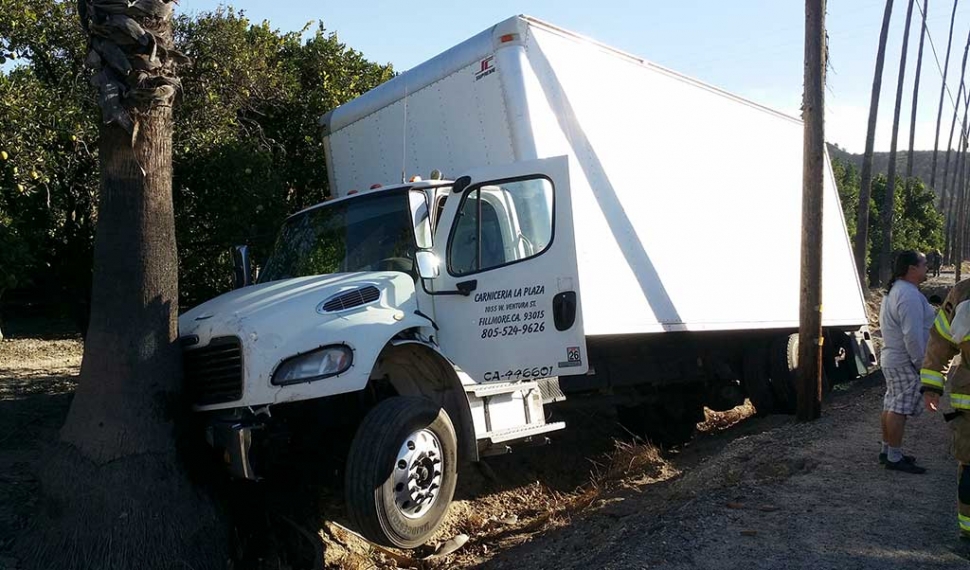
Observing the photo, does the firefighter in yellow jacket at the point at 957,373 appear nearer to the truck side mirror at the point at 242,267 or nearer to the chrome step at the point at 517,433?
the chrome step at the point at 517,433

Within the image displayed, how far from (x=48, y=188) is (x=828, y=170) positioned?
9.31 metres

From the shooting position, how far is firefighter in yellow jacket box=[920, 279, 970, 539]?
15.9 feet

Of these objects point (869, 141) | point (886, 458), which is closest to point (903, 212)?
point (869, 141)

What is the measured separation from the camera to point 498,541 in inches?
260

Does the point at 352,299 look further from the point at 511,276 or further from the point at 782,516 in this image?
the point at 782,516

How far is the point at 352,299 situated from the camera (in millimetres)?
5566

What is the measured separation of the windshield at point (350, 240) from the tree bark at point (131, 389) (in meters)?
1.28

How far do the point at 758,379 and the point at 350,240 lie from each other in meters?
5.56

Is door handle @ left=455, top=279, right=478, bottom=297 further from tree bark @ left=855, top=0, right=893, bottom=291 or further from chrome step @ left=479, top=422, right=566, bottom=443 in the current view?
tree bark @ left=855, top=0, right=893, bottom=291

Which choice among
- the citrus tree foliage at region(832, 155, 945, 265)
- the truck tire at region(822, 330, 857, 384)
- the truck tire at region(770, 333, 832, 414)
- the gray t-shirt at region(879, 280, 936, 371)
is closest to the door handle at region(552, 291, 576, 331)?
the gray t-shirt at region(879, 280, 936, 371)

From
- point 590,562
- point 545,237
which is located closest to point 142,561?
point 590,562

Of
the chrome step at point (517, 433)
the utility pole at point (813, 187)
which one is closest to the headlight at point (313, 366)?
the chrome step at point (517, 433)

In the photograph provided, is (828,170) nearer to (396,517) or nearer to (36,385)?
(396,517)

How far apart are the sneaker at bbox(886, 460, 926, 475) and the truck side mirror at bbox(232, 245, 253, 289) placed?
17.4 ft
